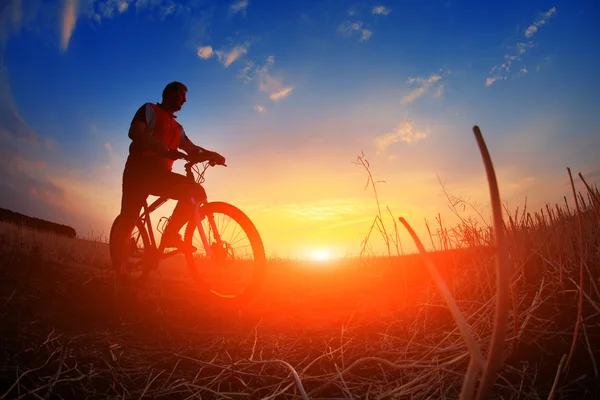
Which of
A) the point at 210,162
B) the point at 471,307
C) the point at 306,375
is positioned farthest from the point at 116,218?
the point at 471,307

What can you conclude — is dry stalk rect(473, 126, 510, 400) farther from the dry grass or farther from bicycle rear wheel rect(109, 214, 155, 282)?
bicycle rear wheel rect(109, 214, 155, 282)

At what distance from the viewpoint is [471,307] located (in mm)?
2004

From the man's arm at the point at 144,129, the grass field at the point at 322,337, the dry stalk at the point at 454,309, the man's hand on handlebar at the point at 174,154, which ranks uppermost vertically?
the man's arm at the point at 144,129

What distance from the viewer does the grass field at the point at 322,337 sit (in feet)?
4.74

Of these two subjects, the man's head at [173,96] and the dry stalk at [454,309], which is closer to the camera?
the dry stalk at [454,309]

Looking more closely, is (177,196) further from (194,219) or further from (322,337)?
(322,337)

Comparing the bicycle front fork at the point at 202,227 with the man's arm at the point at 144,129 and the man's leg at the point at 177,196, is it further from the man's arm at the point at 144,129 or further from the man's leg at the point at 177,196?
the man's arm at the point at 144,129

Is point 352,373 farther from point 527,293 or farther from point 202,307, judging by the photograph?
point 202,307

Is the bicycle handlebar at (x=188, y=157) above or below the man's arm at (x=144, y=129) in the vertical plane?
below

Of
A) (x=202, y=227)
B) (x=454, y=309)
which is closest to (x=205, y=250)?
(x=202, y=227)

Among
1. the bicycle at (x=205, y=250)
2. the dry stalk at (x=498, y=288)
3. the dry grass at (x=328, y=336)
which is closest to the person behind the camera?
the dry stalk at (x=498, y=288)

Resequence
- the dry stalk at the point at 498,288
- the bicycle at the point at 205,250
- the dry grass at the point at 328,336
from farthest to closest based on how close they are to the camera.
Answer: the bicycle at the point at 205,250 < the dry grass at the point at 328,336 < the dry stalk at the point at 498,288

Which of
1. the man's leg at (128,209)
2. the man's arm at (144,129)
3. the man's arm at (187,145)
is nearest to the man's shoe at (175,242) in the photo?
the man's leg at (128,209)

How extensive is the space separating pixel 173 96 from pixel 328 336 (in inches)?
128
